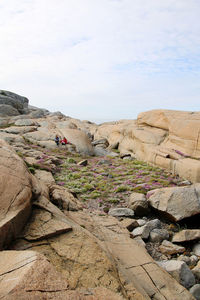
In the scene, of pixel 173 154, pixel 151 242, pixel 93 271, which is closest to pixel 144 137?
pixel 173 154

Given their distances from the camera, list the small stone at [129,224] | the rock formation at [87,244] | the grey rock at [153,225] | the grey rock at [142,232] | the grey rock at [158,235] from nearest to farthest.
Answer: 1. the rock formation at [87,244]
2. the grey rock at [158,235]
3. the grey rock at [142,232]
4. the grey rock at [153,225]
5. the small stone at [129,224]

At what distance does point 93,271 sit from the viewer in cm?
645

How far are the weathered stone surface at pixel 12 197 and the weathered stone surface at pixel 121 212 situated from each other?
7.60 meters

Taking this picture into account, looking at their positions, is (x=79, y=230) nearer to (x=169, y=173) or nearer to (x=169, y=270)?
(x=169, y=270)

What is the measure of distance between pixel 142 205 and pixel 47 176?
8.44m

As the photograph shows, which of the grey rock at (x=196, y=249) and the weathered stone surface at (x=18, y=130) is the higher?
the weathered stone surface at (x=18, y=130)

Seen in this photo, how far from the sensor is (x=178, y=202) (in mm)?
14805

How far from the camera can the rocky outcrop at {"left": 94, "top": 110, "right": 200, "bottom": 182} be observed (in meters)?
25.1

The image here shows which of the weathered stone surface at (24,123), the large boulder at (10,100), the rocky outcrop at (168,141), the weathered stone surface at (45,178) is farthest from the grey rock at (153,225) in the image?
the large boulder at (10,100)

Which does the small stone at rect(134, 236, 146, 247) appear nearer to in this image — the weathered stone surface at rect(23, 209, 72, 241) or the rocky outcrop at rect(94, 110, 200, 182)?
the weathered stone surface at rect(23, 209, 72, 241)

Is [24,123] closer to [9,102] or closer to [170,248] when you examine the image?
[9,102]

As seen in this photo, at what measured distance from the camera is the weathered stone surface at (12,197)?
24.2 ft

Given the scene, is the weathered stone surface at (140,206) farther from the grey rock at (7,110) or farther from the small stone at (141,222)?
the grey rock at (7,110)

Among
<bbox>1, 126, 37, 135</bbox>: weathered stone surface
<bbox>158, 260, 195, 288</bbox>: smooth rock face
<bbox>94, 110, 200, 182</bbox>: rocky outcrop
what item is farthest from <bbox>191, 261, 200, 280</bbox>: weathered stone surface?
<bbox>1, 126, 37, 135</bbox>: weathered stone surface
